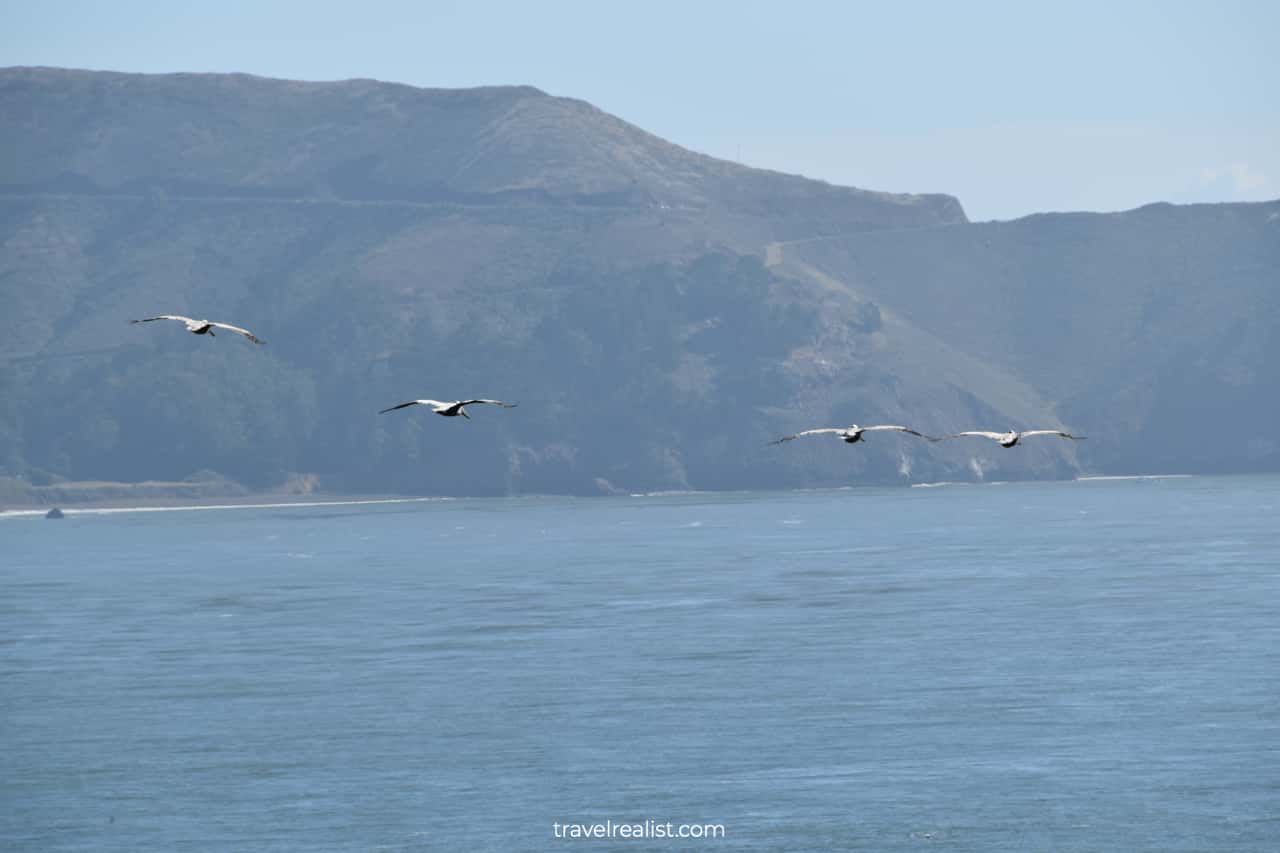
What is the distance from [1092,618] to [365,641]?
2389 inches

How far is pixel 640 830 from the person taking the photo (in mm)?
111438

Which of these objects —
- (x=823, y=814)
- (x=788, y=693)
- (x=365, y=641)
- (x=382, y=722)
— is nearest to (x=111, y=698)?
(x=382, y=722)

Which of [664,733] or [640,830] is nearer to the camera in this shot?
[640,830]

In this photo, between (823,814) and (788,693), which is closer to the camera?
(823,814)

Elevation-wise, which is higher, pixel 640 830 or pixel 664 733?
pixel 664 733

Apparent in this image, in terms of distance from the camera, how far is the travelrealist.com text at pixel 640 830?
11031cm

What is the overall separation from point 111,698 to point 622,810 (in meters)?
51.2

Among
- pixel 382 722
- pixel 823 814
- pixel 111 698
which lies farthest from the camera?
pixel 111 698

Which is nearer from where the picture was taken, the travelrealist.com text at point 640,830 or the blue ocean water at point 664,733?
the travelrealist.com text at point 640,830

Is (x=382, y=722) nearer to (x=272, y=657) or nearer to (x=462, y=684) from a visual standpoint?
(x=462, y=684)

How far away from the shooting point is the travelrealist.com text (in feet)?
362

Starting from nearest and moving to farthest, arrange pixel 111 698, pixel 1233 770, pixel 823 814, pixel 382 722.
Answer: pixel 823 814 → pixel 1233 770 → pixel 382 722 → pixel 111 698

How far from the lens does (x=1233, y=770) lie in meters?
121

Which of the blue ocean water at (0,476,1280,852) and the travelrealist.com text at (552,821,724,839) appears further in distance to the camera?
the blue ocean water at (0,476,1280,852)
